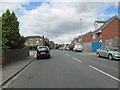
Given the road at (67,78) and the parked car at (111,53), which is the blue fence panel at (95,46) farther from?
the road at (67,78)

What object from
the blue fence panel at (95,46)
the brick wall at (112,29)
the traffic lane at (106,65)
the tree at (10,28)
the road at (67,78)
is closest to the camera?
the road at (67,78)

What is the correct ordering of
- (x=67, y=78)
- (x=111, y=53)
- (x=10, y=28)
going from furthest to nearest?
1. (x=111, y=53)
2. (x=10, y=28)
3. (x=67, y=78)

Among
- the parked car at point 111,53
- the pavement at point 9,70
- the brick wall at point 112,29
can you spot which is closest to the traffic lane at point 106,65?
the parked car at point 111,53

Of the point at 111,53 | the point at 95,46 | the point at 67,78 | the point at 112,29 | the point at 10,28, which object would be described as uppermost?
the point at 112,29

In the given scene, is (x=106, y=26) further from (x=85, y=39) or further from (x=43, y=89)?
(x=43, y=89)

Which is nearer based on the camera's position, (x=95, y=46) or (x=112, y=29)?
(x=95, y=46)

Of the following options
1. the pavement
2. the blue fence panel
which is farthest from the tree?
the blue fence panel

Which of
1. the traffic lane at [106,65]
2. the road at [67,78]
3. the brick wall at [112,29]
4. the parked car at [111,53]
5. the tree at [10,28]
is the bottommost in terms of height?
the road at [67,78]

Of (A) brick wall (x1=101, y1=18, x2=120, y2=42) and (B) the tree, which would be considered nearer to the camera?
(B) the tree

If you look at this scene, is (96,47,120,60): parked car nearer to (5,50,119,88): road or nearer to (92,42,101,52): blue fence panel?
(5,50,119,88): road

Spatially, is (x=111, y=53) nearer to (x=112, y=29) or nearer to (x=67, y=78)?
(x=67, y=78)

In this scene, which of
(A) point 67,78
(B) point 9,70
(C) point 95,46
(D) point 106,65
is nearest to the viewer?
(A) point 67,78

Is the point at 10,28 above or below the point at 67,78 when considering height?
above

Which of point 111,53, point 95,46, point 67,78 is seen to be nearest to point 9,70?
point 67,78
